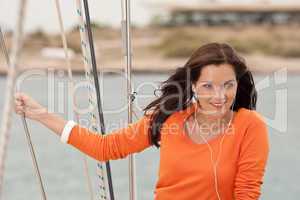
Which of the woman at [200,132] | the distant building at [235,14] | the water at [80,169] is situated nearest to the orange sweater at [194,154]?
the woman at [200,132]

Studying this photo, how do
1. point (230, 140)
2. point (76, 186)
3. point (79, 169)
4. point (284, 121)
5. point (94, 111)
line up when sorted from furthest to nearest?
point (79, 169)
point (76, 186)
point (284, 121)
point (94, 111)
point (230, 140)

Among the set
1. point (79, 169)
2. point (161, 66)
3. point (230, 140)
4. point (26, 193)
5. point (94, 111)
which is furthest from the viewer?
point (161, 66)

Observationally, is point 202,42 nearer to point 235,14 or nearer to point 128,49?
point 235,14

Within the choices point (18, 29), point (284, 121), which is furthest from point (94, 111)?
point (284, 121)

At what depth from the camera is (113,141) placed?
47.6 inches

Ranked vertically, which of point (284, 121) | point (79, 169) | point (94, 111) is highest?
point (94, 111)

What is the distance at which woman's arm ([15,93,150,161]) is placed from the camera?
1.21 meters

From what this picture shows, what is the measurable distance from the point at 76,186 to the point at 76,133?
4493mm

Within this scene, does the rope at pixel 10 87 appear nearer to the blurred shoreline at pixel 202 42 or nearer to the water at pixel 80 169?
the water at pixel 80 169

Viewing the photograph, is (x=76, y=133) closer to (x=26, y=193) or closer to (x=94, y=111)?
(x=94, y=111)

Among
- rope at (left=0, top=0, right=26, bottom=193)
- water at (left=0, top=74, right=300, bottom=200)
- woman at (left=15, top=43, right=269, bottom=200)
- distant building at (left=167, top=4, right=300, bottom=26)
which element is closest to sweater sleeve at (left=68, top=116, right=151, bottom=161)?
woman at (left=15, top=43, right=269, bottom=200)

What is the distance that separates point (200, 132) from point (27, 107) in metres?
0.30

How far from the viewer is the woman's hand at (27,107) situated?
1.18 metres

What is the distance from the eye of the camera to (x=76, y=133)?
1218 mm
